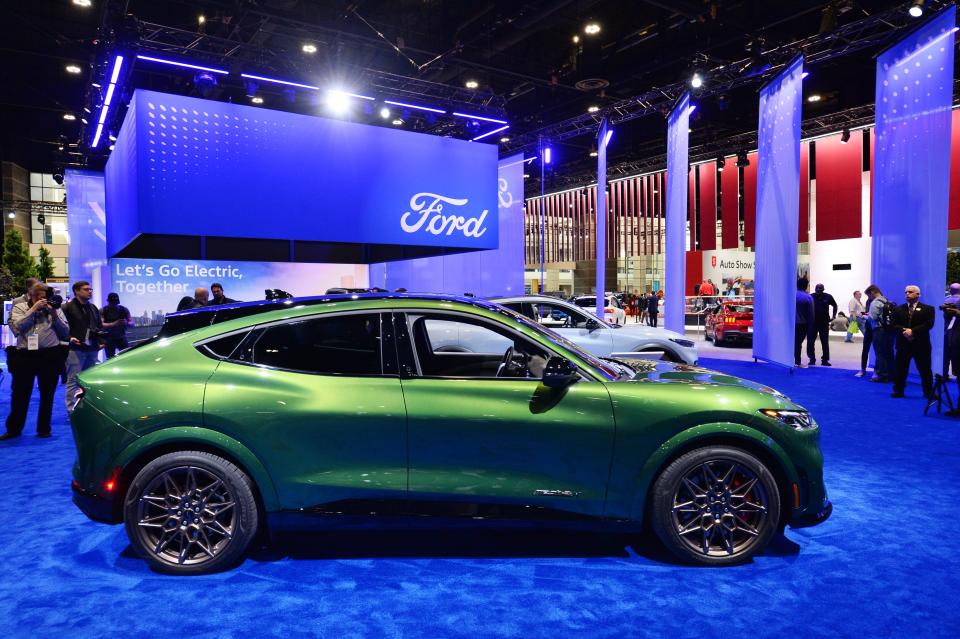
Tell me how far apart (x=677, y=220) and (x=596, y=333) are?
5.91 m

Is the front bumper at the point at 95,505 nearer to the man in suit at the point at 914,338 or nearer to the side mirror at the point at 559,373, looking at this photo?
the side mirror at the point at 559,373

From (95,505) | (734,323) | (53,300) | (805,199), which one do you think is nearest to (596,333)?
(53,300)

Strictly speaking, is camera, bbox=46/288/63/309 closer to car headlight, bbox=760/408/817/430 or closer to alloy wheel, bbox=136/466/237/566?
alloy wheel, bbox=136/466/237/566

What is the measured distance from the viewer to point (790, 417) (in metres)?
3.37

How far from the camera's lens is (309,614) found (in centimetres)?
289

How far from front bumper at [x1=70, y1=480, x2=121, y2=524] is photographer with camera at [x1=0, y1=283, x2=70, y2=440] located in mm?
3931

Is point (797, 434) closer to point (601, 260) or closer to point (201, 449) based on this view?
point (201, 449)

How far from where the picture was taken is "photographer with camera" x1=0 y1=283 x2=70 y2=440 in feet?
20.6

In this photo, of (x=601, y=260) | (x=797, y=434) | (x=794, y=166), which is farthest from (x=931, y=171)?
(x=797, y=434)

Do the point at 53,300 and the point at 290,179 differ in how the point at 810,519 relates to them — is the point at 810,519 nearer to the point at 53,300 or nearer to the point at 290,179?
the point at 53,300

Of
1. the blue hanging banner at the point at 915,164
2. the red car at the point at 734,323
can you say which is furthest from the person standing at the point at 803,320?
the red car at the point at 734,323

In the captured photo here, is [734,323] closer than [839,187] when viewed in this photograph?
Yes

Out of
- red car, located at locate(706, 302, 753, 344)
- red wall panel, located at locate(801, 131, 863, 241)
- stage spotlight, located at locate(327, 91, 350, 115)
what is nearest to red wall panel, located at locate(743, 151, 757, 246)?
red wall panel, located at locate(801, 131, 863, 241)

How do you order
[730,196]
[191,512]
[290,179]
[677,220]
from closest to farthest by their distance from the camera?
[191,512]
[290,179]
[677,220]
[730,196]
